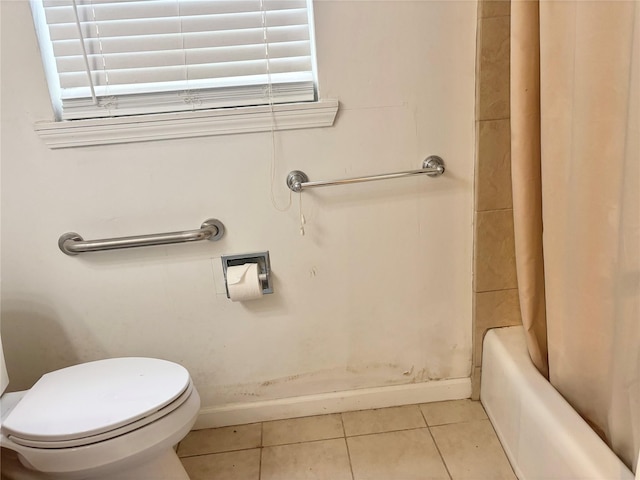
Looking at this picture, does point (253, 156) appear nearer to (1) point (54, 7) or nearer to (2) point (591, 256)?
(1) point (54, 7)

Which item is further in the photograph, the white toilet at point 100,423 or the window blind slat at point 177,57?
the window blind slat at point 177,57

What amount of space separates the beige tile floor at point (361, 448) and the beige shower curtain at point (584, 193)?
383mm

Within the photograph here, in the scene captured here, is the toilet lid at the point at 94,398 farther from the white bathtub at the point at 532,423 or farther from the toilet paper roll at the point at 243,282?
the white bathtub at the point at 532,423

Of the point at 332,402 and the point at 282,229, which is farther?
the point at 332,402

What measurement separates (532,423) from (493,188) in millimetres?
698

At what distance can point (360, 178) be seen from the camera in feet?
4.75

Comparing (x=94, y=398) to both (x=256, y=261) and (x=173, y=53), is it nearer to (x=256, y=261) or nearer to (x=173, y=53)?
(x=256, y=261)

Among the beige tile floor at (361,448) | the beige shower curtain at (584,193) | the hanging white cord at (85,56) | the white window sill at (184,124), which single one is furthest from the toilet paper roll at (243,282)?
the beige shower curtain at (584,193)

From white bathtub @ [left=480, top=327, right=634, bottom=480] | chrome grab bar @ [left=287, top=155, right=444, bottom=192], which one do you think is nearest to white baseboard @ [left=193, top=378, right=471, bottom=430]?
white bathtub @ [left=480, top=327, right=634, bottom=480]

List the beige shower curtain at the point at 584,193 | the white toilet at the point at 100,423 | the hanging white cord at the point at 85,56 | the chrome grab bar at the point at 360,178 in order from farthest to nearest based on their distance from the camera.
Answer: the chrome grab bar at the point at 360,178, the hanging white cord at the point at 85,56, the white toilet at the point at 100,423, the beige shower curtain at the point at 584,193

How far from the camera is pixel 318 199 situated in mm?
1507

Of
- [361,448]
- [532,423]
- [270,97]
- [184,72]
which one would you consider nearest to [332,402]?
[361,448]

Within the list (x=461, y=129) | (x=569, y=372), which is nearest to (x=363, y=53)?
(x=461, y=129)

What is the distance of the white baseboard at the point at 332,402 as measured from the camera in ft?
5.55
